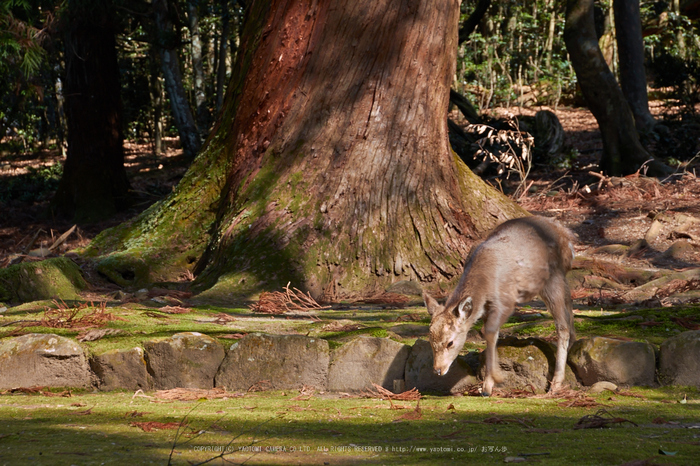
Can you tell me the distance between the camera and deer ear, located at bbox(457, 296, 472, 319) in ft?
15.2

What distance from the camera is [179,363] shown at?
4828 mm

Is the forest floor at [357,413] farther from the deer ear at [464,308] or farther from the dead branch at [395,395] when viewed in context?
the deer ear at [464,308]

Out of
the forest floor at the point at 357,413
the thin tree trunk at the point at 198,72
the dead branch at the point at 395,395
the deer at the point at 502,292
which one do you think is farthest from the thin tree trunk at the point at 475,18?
the dead branch at the point at 395,395

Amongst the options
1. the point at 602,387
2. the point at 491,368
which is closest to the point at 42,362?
the point at 491,368

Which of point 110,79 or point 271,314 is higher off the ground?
point 110,79

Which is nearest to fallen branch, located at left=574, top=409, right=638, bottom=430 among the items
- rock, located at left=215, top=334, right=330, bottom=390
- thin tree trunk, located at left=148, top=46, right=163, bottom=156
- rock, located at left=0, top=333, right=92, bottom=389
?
rock, located at left=215, top=334, right=330, bottom=390

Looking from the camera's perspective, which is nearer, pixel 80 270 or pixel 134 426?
pixel 134 426

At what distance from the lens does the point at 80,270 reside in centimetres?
816

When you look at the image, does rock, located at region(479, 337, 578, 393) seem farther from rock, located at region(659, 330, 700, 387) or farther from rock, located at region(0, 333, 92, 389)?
rock, located at region(0, 333, 92, 389)

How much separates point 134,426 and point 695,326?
163 inches

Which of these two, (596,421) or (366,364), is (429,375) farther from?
(596,421)

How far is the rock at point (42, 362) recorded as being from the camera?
467 centimetres

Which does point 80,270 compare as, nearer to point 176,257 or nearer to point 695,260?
point 176,257

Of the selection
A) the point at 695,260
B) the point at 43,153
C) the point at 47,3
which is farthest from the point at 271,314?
the point at 43,153
